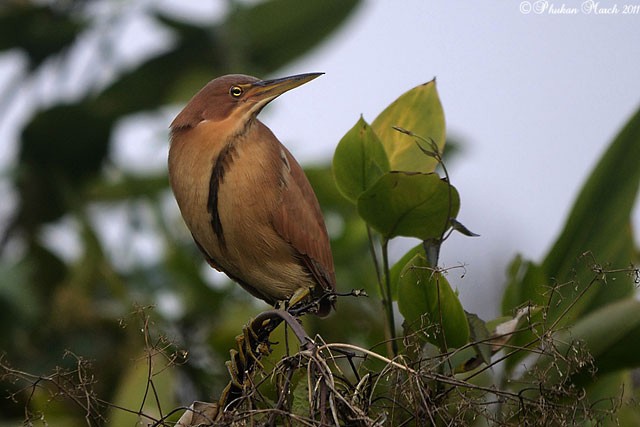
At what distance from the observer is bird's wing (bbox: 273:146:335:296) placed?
192cm

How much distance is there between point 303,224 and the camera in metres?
1.96

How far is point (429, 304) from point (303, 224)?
344 millimetres

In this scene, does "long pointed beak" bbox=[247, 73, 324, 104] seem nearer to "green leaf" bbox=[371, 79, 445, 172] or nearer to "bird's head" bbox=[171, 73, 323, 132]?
"bird's head" bbox=[171, 73, 323, 132]

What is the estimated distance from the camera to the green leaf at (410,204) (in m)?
1.67

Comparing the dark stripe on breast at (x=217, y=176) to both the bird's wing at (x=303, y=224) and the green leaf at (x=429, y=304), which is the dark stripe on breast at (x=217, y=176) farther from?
the green leaf at (x=429, y=304)

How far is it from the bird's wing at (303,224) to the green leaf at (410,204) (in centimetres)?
19

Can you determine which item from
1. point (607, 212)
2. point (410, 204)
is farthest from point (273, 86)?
point (607, 212)

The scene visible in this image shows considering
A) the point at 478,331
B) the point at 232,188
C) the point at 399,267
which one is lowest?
the point at 478,331

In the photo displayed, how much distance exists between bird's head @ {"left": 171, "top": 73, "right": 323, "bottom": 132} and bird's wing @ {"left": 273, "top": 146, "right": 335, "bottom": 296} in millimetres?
104

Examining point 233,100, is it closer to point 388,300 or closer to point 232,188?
point 232,188

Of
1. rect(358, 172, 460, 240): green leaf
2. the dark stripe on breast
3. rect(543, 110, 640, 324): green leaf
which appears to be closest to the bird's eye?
the dark stripe on breast

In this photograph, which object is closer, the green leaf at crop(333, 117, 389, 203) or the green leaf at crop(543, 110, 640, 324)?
the green leaf at crop(333, 117, 389, 203)

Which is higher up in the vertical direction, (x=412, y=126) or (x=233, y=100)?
(x=233, y=100)

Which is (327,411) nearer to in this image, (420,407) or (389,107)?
(420,407)
